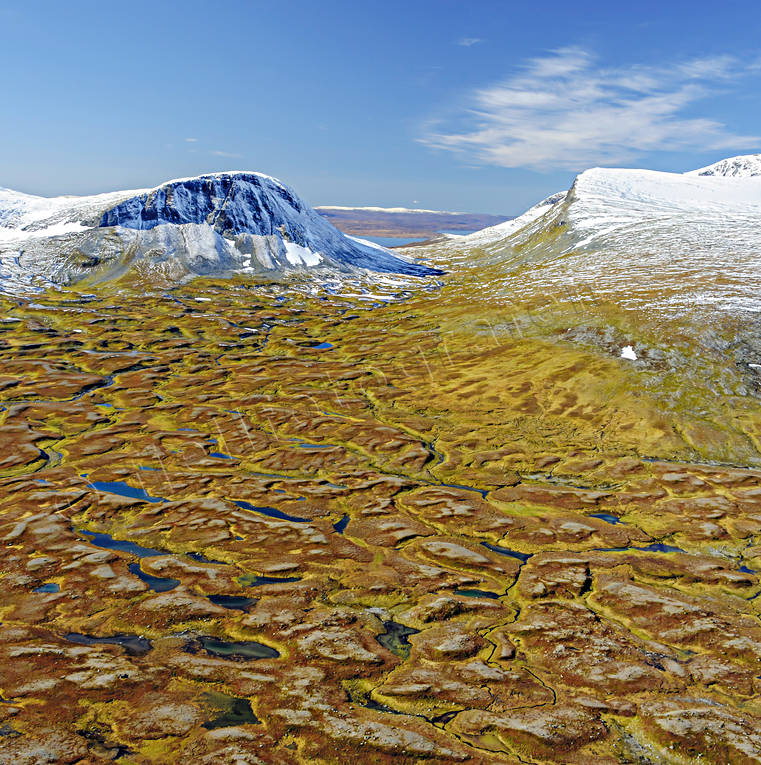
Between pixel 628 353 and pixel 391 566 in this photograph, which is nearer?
pixel 391 566

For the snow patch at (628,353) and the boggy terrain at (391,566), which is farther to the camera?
the snow patch at (628,353)

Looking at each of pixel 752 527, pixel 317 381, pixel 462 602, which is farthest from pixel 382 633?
pixel 317 381

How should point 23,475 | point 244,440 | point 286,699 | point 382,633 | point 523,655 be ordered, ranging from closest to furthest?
1. point 286,699
2. point 523,655
3. point 382,633
4. point 23,475
5. point 244,440

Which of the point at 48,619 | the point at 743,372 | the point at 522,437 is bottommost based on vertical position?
the point at 48,619

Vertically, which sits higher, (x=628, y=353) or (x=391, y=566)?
(x=628, y=353)

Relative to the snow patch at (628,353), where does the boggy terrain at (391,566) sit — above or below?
below

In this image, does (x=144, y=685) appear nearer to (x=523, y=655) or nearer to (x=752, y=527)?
(x=523, y=655)

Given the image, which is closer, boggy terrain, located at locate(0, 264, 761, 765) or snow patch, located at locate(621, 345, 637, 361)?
boggy terrain, located at locate(0, 264, 761, 765)

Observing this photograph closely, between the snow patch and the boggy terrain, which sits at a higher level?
the snow patch
